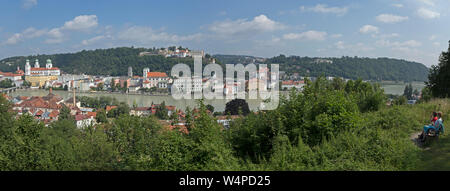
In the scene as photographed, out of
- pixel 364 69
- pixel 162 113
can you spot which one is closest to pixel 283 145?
pixel 162 113

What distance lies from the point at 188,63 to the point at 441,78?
187 ft

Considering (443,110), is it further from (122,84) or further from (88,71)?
(88,71)

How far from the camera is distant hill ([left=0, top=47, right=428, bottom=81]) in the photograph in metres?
67.3

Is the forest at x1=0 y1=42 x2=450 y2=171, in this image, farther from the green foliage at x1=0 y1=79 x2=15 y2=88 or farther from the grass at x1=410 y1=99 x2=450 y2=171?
the green foliage at x1=0 y1=79 x2=15 y2=88

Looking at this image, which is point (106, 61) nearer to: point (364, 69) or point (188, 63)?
point (188, 63)

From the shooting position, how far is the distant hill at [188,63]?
67.3m

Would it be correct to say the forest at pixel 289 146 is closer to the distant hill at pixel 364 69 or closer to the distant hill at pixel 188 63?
the distant hill at pixel 188 63

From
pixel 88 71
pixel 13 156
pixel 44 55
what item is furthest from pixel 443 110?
pixel 44 55

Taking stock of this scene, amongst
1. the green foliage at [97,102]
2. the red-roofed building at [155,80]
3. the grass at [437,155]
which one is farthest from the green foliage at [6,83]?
the grass at [437,155]

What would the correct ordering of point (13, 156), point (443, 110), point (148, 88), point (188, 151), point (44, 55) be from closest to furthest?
point (188, 151), point (13, 156), point (443, 110), point (148, 88), point (44, 55)

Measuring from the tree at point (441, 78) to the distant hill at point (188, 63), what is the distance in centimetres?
5420
